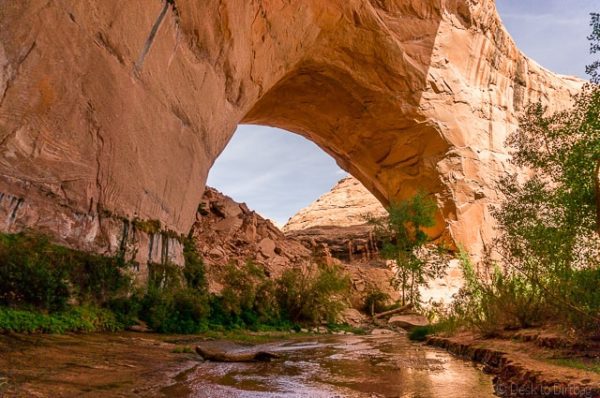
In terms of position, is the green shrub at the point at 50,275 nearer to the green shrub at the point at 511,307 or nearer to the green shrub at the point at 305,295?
the green shrub at the point at 511,307

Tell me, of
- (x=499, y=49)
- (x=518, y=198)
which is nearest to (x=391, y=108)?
(x=499, y=49)

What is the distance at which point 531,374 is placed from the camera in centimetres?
381

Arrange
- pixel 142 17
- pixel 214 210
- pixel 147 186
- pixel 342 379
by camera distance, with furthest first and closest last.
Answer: pixel 214 210 < pixel 147 186 < pixel 142 17 < pixel 342 379

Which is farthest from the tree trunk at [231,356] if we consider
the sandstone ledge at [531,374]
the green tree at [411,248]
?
the green tree at [411,248]

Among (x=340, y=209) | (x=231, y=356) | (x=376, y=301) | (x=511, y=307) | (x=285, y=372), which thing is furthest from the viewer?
(x=340, y=209)

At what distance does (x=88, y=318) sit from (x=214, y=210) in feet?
44.2

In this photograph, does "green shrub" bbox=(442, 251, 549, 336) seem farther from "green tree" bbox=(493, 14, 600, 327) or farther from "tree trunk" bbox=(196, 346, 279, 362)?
"tree trunk" bbox=(196, 346, 279, 362)

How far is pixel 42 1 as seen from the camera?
7.63 m

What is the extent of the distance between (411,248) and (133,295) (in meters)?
15.1

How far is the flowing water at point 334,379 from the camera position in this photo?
11.8 feet

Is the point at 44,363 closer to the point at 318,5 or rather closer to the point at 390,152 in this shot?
the point at 318,5

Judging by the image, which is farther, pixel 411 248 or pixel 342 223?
pixel 342 223

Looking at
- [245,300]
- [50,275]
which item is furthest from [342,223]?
[50,275]

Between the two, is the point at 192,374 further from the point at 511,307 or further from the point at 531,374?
the point at 511,307
